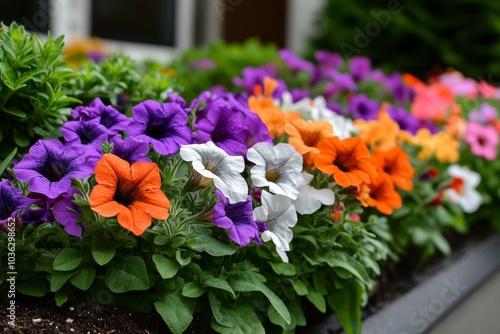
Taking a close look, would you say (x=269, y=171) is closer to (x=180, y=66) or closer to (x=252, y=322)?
(x=252, y=322)

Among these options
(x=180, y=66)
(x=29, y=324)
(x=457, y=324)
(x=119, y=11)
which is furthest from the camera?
(x=119, y=11)

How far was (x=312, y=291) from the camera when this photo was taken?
1500 mm

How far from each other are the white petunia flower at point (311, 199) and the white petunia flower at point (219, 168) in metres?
0.23

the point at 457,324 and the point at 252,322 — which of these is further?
the point at 457,324

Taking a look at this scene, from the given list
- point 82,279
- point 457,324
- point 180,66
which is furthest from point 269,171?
point 180,66

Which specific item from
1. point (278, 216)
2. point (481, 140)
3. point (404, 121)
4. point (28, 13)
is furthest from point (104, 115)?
point (28, 13)

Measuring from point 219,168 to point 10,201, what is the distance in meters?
0.45

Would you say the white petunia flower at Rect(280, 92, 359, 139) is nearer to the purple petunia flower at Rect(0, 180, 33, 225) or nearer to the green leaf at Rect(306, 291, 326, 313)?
the green leaf at Rect(306, 291, 326, 313)

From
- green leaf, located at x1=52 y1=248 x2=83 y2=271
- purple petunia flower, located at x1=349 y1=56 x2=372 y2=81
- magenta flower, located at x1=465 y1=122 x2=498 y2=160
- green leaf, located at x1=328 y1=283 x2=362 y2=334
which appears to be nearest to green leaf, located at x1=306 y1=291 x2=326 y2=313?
green leaf, located at x1=328 y1=283 x2=362 y2=334

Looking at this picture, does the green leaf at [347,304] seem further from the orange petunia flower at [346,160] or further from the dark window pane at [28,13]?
the dark window pane at [28,13]

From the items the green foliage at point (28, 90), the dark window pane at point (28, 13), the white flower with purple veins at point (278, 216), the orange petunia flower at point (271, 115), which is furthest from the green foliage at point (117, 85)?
the dark window pane at point (28, 13)

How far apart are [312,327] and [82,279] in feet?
2.70

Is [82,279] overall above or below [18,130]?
below

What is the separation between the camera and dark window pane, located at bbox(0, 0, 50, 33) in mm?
4730
